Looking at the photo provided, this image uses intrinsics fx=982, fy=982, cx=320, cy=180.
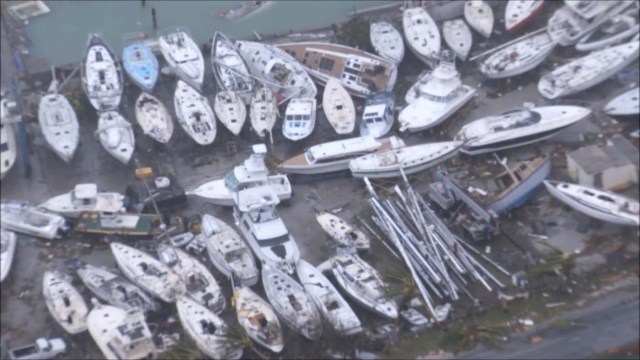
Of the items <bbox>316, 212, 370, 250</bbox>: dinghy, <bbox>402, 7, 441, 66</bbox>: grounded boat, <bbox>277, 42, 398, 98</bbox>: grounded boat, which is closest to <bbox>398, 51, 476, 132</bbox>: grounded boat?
<bbox>277, 42, 398, 98</bbox>: grounded boat

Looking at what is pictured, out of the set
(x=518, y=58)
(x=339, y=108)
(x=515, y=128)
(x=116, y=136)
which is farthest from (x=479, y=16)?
(x=116, y=136)

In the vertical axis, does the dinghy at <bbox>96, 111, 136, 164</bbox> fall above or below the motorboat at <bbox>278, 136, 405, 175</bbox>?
above

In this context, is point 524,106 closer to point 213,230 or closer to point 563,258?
point 563,258

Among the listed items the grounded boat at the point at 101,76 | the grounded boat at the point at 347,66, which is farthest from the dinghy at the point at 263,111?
the grounded boat at the point at 101,76

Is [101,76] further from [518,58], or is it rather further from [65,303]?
[518,58]

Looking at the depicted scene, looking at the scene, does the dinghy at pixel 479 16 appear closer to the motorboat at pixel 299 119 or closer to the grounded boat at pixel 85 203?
the motorboat at pixel 299 119

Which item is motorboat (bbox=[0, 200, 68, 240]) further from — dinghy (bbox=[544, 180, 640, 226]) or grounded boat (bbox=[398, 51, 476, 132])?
dinghy (bbox=[544, 180, 640, 226])
